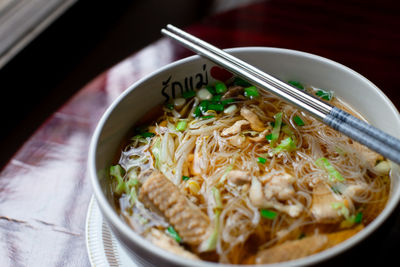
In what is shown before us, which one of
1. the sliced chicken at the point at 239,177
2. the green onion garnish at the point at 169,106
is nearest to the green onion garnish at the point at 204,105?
the green onion garnish at the point at 169,106

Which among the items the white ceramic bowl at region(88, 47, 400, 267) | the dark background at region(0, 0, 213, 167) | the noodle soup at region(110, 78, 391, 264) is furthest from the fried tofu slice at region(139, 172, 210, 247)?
the dark background at region(0, 0, 213, 167)

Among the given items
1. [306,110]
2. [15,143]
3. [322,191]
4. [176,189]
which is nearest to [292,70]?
[306,110]

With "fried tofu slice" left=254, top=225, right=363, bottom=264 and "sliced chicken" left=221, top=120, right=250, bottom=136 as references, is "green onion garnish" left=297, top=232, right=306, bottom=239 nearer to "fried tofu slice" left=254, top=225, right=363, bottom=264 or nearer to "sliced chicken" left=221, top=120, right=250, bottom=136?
"fried tofu slice" left=254, top=225, right=363, bottom=264

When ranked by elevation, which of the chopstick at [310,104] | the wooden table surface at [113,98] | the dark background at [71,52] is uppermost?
the chopstick at [310,104]

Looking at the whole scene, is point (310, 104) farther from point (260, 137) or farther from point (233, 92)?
point (233, 92)

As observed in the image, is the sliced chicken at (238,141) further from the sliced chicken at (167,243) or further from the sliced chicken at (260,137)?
the sliced chicken at (167,243)

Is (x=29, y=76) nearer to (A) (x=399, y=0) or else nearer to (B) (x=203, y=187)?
(B) (x=203, y=187)
